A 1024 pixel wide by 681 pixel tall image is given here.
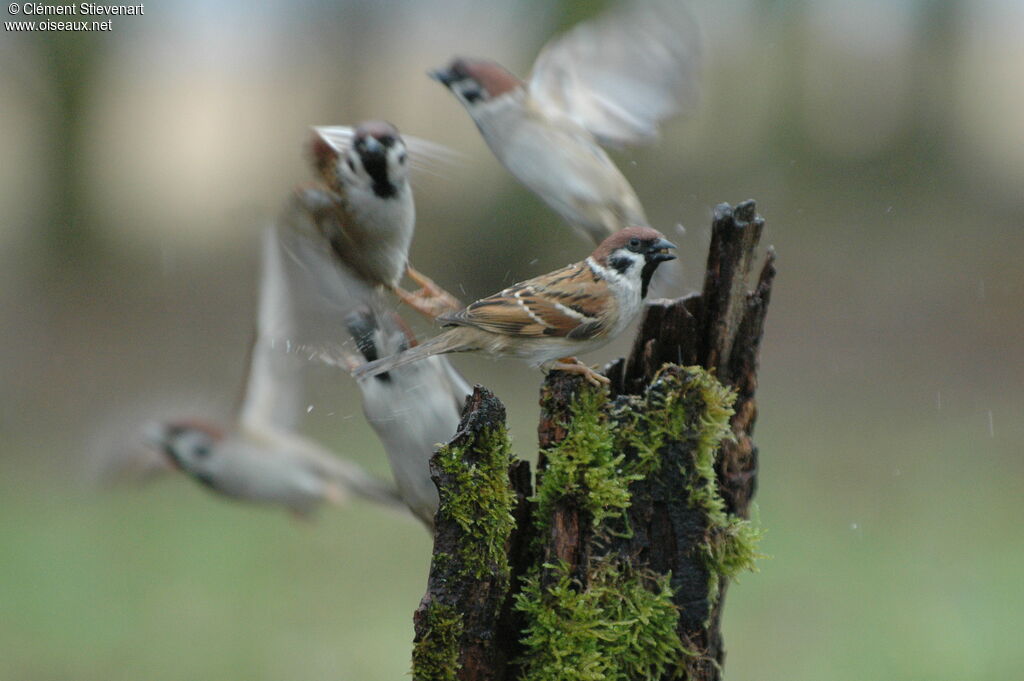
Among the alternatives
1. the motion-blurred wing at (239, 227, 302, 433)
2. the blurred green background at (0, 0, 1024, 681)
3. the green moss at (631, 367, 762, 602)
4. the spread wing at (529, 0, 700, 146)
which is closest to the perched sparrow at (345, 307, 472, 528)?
the motion-blurred wing at (239, 227, 302, 433)

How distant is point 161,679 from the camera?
6.14 m

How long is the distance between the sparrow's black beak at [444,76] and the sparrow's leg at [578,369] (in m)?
0.75

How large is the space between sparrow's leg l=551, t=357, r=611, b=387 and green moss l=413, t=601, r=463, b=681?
0.64 m

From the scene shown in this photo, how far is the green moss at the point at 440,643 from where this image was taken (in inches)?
95.3

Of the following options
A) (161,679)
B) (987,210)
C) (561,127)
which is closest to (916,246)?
(987,210)

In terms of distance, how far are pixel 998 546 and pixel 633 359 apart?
20.7ft

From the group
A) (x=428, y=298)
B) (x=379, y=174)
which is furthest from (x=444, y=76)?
(x=428, y=298)

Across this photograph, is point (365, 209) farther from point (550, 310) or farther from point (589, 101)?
point (589, 101)

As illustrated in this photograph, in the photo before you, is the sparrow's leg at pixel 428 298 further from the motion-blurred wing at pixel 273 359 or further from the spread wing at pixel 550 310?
the motion-blurred wing at pixel 273 359

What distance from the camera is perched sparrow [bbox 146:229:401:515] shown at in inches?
134

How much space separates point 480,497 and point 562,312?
18.7 inches

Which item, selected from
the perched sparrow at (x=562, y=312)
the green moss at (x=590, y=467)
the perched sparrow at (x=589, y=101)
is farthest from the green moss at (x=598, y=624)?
the perched sparrow at (x=589, y=101)

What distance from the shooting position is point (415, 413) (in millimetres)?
2783

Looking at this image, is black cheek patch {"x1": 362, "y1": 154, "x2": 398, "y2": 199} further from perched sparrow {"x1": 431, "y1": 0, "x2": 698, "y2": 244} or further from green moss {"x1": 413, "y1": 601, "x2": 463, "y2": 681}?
green moss {"x1": 413, "y1": 601, "x2": 463, "y2": 681}
